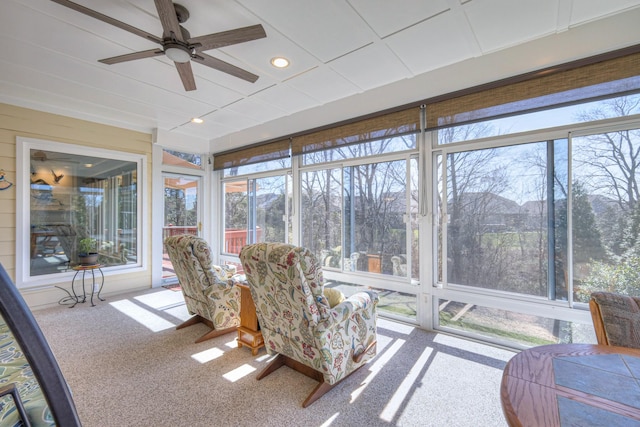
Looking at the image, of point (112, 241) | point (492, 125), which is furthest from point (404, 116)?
point (112, 241)

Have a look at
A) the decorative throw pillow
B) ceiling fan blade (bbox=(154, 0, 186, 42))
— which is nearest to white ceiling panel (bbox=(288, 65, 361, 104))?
ceiling fan blade (bbox=(154, 0, 186, 42))

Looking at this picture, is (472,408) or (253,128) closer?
(472,408)

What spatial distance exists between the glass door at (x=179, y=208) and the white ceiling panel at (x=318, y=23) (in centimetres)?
382

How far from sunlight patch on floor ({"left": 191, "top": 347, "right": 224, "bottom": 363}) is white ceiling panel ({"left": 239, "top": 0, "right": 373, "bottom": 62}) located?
280 cm

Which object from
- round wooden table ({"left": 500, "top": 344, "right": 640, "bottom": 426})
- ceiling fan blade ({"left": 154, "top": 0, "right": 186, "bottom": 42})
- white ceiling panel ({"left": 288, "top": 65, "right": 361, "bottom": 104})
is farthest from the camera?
white ceiling panel ({"left": 288, "top": 65, "right": 361, "bottom": 104})

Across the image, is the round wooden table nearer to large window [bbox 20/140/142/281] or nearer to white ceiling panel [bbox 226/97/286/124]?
white ceiling panel [bbox 226/97/286/124]

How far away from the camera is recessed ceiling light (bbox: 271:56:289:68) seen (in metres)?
2.53

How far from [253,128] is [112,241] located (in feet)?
9.45

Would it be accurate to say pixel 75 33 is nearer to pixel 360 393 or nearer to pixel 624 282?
pixel 360 393

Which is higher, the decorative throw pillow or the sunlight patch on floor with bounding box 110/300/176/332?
the decorative throw pillow

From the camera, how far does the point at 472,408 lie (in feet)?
6.09

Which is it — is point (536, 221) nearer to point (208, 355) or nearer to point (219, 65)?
point (219, 65)

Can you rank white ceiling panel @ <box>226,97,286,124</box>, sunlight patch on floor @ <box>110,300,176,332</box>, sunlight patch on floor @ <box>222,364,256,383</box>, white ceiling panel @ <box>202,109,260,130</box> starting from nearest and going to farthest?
1. sunlight patch on floor @ <box>222,364,256,383</box>
2. sunlight patch on floor @ <box>110,300,176,332</box>
3. white ceiling panel @ <box>226,97,286,124</box>
4. white ceiling panel @ <box>202,109,260,130</box>

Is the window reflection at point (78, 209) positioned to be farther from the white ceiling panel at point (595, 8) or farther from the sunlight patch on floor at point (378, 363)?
the white ceiling panel at point (595, 8)
